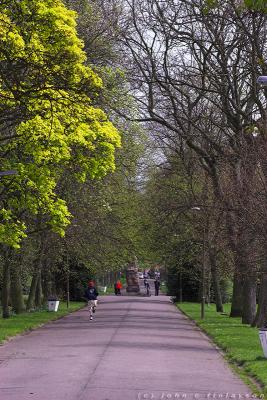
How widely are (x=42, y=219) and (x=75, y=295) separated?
3217 centimetres

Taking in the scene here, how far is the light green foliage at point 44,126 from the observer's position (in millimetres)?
18542

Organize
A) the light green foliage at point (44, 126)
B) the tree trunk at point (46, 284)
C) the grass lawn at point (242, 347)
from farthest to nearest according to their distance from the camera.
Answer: the tree trunk at point (46, 284)
the light green foliage at point (44, 126)
the grass lawn at point (242, 347)

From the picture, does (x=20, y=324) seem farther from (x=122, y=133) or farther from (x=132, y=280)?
(x=132, y=280)

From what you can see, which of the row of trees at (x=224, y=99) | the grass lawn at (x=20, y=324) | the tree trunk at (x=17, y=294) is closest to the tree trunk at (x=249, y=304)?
the row of trees at (x=224, y=99)

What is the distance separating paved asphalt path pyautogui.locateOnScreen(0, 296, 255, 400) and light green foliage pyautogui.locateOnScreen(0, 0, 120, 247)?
14.7ft

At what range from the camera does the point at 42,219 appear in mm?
34781

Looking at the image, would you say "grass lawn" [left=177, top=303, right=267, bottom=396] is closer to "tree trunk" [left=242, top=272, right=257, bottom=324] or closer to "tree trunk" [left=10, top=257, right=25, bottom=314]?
"tree trunk" [left=242, top=272, right=257, bottom=324]

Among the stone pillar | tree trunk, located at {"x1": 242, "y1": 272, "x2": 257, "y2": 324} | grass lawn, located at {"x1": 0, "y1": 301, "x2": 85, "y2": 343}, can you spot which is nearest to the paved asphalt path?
grass lawn, located at {"x1": 0, "y1": 301, "x2": 85, "y2": 343}

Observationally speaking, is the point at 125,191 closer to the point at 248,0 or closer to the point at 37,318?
the point at 37,318

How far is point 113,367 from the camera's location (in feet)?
54.7

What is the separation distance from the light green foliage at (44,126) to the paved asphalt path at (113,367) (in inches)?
176

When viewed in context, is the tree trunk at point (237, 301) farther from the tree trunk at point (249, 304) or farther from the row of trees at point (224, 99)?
the tree trunk at point (249, 304)

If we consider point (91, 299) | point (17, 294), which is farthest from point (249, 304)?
point (17, 294)

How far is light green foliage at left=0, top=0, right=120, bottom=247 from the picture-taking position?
18542 mm
